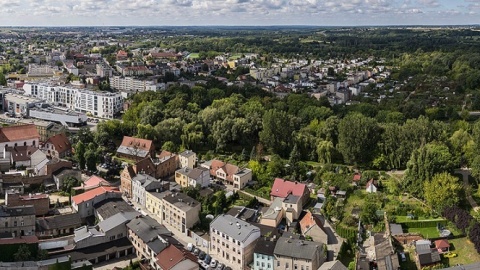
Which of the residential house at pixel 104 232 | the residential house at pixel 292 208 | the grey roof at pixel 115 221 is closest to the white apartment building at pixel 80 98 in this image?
the grey roof at pixel 115 221

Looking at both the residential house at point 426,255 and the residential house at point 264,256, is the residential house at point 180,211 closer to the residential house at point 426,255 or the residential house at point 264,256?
the residential house at point 264,256

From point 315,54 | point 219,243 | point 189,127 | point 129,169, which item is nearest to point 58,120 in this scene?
point 189,127

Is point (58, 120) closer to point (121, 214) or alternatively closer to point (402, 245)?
point (121, 214)

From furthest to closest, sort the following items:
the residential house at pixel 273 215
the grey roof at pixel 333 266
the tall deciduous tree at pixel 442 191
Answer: the tall deciduous tree at pixel 442 191, the residential house at pixel 273 215, the grey roof at pixel 333 266

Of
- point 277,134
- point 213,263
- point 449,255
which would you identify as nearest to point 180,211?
point 213,263

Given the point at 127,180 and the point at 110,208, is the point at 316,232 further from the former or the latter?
the point at 127,180
